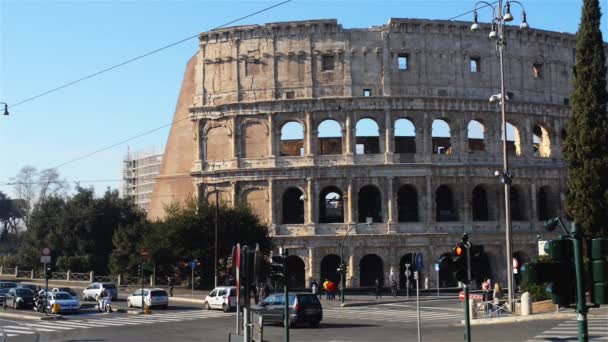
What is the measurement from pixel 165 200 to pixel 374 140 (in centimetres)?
1742

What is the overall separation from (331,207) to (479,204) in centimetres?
1077

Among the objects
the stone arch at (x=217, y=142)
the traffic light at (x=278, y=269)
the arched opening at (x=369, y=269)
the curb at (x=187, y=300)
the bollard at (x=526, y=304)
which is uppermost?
the stone arch at (x=217, y=142)

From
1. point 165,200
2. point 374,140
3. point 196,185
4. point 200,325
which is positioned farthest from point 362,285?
point 200,325

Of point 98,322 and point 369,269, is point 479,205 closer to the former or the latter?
point 369,269

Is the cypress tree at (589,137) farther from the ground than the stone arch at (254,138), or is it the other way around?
the stone arch at (254,138)

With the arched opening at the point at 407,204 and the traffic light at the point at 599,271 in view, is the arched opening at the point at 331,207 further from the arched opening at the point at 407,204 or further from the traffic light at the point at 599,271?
the traffic light at the point at 599,271

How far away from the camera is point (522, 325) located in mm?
23203

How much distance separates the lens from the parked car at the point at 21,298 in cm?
3512

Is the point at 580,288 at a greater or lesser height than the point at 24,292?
greater

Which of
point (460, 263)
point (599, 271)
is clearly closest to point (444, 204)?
point (460, 263)

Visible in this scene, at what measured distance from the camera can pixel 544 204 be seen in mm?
53969

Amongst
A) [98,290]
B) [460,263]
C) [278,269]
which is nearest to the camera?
[460,263]

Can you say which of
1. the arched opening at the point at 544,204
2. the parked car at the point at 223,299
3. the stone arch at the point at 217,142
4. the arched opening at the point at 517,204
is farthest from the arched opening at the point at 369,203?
the parked car at the point at 223,299

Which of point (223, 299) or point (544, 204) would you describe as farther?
point (544, 204)
